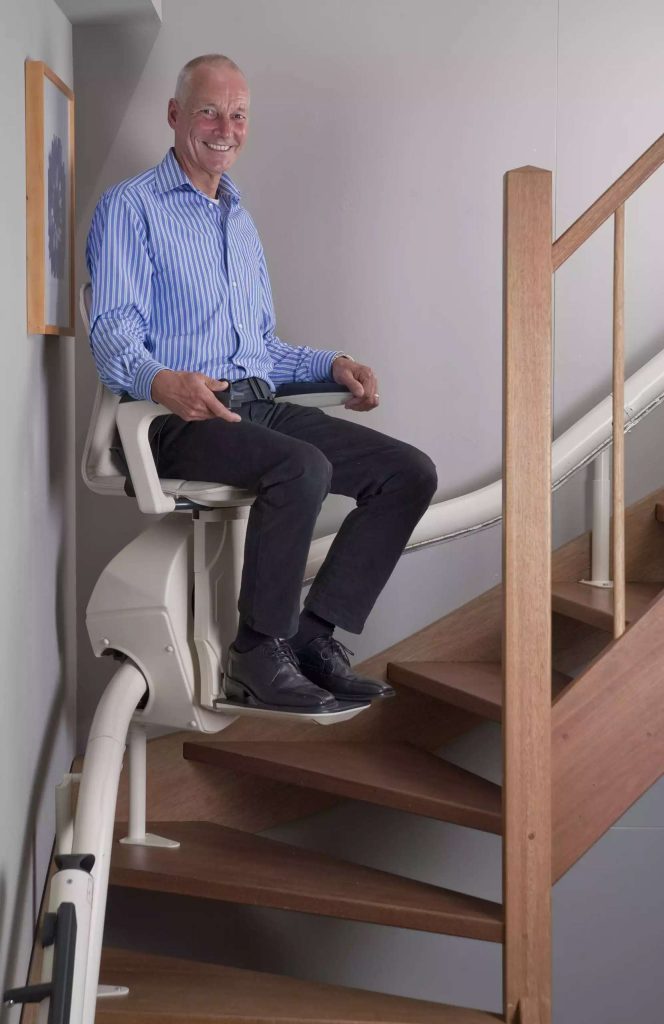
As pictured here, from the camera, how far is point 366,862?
11.5ft

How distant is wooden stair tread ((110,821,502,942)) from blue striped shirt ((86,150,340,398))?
106cm

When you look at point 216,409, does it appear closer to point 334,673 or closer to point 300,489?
point 300,489

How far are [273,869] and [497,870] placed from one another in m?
1.25

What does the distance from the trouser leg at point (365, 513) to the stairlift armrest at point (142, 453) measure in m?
0.42

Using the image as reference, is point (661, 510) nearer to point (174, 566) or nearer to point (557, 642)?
point (557, 642)

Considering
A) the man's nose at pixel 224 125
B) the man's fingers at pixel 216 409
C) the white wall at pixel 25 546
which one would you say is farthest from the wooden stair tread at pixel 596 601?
the man's nose at pixel 224 125

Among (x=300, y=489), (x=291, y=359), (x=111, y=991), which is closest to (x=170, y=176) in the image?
(x=291, y=359)

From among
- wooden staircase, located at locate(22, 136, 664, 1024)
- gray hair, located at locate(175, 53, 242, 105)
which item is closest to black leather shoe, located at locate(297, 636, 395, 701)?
wooden staircase, located at locate(22, 136, 664, 1024)

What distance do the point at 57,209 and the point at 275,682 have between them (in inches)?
47.4

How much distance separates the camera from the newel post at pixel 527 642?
228 centimetres

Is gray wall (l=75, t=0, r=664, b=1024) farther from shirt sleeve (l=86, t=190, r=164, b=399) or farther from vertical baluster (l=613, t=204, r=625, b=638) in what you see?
vertical baluster (l=613, t=204, r=625, b=638)

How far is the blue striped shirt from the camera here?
2361mm

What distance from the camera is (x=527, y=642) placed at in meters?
2.31

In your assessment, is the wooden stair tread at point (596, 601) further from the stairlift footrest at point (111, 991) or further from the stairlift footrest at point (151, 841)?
the stairlift footrest at point (111, 991)
